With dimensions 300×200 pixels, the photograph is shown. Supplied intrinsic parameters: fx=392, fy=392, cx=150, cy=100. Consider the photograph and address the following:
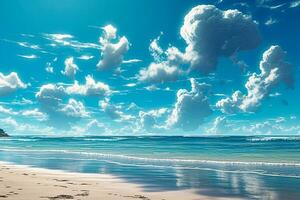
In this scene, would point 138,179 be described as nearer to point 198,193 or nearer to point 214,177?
point 214,177

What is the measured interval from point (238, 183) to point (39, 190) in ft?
41.2

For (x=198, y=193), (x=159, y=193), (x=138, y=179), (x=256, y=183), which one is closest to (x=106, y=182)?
(x=138, y=179)

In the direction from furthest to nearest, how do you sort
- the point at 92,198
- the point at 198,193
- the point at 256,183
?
the point at 256,183 → the point at 198,193 → the point at 92,198

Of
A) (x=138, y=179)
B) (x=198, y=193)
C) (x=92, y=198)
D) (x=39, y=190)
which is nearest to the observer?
(x=92, y=198)

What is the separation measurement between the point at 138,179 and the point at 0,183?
972 cm

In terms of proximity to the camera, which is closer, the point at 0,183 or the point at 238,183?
the point at 0,183

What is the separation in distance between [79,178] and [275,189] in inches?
532

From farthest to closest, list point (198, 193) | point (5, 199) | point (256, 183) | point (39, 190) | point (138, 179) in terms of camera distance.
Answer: point (138, 179) → point (256, 183) → point (198, 193) → point (39, 190) → point (5, 199)

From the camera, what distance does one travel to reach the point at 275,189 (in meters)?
22.7

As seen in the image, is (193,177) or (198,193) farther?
(193,177)

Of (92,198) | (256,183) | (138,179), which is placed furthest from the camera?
(138,179)

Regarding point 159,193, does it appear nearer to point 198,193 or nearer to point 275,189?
point 198,193

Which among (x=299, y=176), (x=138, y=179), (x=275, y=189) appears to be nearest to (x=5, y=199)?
(x=138, y=179)

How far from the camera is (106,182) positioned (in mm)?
26359
